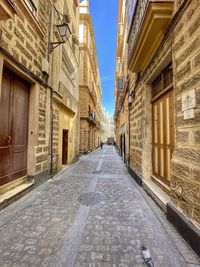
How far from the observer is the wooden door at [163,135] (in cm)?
311

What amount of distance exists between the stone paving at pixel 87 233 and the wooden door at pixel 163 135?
725 millimetres

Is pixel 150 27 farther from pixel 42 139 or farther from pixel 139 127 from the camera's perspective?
pixel 42 139

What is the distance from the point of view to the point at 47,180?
483 cm

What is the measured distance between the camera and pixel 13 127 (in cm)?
345

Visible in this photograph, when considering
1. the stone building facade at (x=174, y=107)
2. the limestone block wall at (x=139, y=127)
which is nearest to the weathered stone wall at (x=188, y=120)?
the stone building facade at (x=174, y=107)

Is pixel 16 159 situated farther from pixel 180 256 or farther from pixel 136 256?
pixel 180 256

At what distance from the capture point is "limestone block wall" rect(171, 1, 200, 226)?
187 cm

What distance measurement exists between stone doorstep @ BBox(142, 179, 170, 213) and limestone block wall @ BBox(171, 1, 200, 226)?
460 mm

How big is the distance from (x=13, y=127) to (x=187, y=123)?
344cm

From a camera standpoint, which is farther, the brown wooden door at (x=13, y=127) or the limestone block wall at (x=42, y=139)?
the limestone block wall at (x=42, y=139)

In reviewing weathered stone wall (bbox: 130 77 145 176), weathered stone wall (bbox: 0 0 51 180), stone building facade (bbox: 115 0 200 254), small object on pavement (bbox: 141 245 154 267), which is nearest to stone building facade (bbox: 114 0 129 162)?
weathered stone wall (bbox: 130 77 145 176)

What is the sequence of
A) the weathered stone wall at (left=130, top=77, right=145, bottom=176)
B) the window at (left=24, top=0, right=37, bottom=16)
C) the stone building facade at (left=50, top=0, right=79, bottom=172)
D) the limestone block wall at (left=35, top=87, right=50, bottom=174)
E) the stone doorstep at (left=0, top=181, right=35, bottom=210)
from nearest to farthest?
the stone doorstep at (left=0, top=181, right=35, bottom=210) → the window at (left=24, top=0, right=37, bottom=16) → the limestone block wall at (left=35, top=87, right=50, bottom=174) → the weathered stone wall at (left=130, top=77, right=145, bottom=176) → the stone building facade at (left=50, top=0, right=79, bottom=172)

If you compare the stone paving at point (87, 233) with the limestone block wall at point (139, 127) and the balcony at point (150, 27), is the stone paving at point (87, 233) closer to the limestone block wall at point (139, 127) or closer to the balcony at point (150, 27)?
the limestone block wall at point (139, 127)

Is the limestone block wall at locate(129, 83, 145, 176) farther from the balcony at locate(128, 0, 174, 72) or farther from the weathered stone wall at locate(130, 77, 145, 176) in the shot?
the balcony at locate(128, 0, 174, 72)
